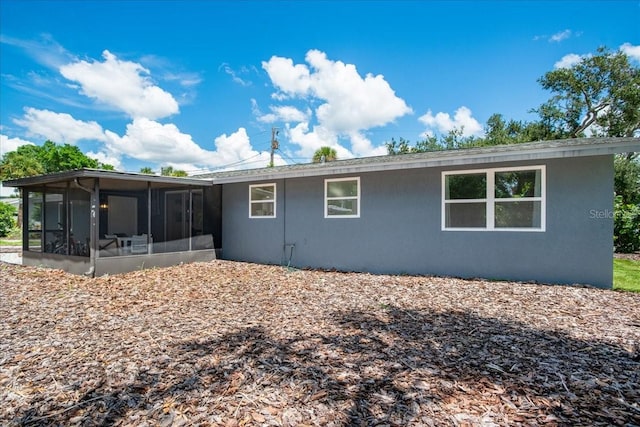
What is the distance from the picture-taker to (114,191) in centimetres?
876

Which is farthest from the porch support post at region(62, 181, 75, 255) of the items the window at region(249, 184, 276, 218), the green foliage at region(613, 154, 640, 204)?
the green foliage at region(613, 154, 640, 204)

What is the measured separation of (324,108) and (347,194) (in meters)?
15.8

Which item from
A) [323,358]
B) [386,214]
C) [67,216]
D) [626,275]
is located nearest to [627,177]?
[626,275]

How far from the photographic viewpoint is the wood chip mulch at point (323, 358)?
2.40 metres

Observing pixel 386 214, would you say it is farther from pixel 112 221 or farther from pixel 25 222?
pixel 25 222

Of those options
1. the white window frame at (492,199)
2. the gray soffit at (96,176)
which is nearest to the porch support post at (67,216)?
the gray soffit at (96,176)

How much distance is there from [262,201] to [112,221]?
383cm

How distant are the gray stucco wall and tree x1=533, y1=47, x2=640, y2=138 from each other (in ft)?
53.6

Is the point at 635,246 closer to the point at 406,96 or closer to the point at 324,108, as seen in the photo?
the point at 406,96

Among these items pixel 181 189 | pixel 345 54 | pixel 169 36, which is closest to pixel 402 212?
pixel 181 189

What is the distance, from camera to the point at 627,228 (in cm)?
1079

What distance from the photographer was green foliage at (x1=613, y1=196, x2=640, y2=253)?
35.2 feet

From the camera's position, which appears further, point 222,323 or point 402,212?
point 402,212

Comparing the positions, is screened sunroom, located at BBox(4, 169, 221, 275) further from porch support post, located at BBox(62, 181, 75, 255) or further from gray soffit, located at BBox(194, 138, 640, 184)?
gray soffit, located at BBox(194, 138, 640, 184)
